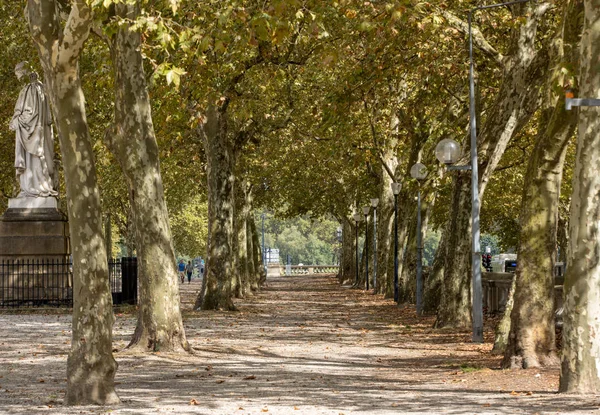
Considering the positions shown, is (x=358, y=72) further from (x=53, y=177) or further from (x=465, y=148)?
(x=53, y=177)

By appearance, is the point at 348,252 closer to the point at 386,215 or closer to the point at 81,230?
the point at 386,215

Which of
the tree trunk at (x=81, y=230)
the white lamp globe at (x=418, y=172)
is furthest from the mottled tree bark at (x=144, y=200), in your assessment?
the white lamp globe at (x=418, y=172)

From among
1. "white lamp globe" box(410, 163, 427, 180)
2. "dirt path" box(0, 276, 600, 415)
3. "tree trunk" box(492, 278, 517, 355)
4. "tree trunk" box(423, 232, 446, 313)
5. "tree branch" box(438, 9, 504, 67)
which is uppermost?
"tree branch" box(438, 9, 504, 67)

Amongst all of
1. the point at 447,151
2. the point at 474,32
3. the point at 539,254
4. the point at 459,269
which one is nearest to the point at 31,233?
the point at 459,269

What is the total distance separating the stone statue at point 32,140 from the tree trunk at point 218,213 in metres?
4.68

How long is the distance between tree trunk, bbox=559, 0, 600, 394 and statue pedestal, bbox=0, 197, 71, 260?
17.0 meters

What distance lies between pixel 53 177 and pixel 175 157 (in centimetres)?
1717

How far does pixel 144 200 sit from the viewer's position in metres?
17.8

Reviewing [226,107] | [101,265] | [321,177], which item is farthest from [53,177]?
[321,177]

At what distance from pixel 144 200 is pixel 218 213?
43.5 ft

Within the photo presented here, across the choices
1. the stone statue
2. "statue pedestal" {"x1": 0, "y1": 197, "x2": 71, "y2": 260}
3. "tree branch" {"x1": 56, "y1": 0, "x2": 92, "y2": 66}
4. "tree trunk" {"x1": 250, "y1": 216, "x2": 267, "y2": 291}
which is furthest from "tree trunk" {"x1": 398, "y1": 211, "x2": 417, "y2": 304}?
"tree branch" {"x1": 56, "y1": 0, "x2": 92, "y2": 66}

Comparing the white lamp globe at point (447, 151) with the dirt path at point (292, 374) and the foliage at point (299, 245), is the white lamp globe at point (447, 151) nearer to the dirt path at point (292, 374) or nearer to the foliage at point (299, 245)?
the dirt path at point (292, 374)

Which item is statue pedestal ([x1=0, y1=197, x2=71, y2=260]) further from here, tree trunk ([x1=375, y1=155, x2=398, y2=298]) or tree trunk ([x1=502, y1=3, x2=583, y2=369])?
tree trunk ([x1=375, y1=155, x2=398, y2=298])

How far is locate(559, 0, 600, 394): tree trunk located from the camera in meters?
11.5
